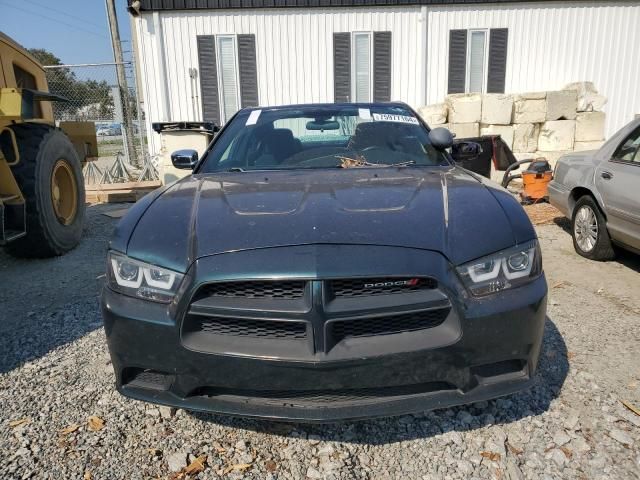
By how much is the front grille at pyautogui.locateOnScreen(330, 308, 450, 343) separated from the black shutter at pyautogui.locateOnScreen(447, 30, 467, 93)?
10682 mm

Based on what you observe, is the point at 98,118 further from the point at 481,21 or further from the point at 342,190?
the point at 342,190

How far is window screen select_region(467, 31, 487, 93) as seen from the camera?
11305 millimetres

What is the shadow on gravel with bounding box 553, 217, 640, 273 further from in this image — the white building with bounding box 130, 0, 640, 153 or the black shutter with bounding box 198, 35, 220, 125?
the black shutter with bounding box 198, 35, 220, 125

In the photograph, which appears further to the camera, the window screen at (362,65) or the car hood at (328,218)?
the window screen at (362,65)

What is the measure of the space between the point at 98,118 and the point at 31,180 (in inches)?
355

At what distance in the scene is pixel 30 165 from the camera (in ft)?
14.7

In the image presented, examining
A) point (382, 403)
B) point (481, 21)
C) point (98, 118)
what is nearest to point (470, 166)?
point (481, 21)

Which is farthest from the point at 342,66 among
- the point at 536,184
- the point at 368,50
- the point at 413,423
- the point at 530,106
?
the point at 413,423

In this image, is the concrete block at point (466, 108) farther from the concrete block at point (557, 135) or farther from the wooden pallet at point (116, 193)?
the wooden pallet at point (116, 193)

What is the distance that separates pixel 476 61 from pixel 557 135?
255 centimetres

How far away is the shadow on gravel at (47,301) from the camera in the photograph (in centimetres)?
313

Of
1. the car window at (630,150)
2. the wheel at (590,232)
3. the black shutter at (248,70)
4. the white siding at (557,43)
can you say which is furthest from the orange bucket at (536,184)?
the black shutter at (248,70)

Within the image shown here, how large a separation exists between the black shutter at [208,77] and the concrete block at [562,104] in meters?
7.30

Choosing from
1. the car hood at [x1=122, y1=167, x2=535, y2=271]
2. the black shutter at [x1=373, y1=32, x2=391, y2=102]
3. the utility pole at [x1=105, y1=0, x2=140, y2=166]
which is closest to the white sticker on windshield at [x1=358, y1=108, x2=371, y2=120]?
the car hood at [x1=122, y1=167, x2=535, y2=271]
